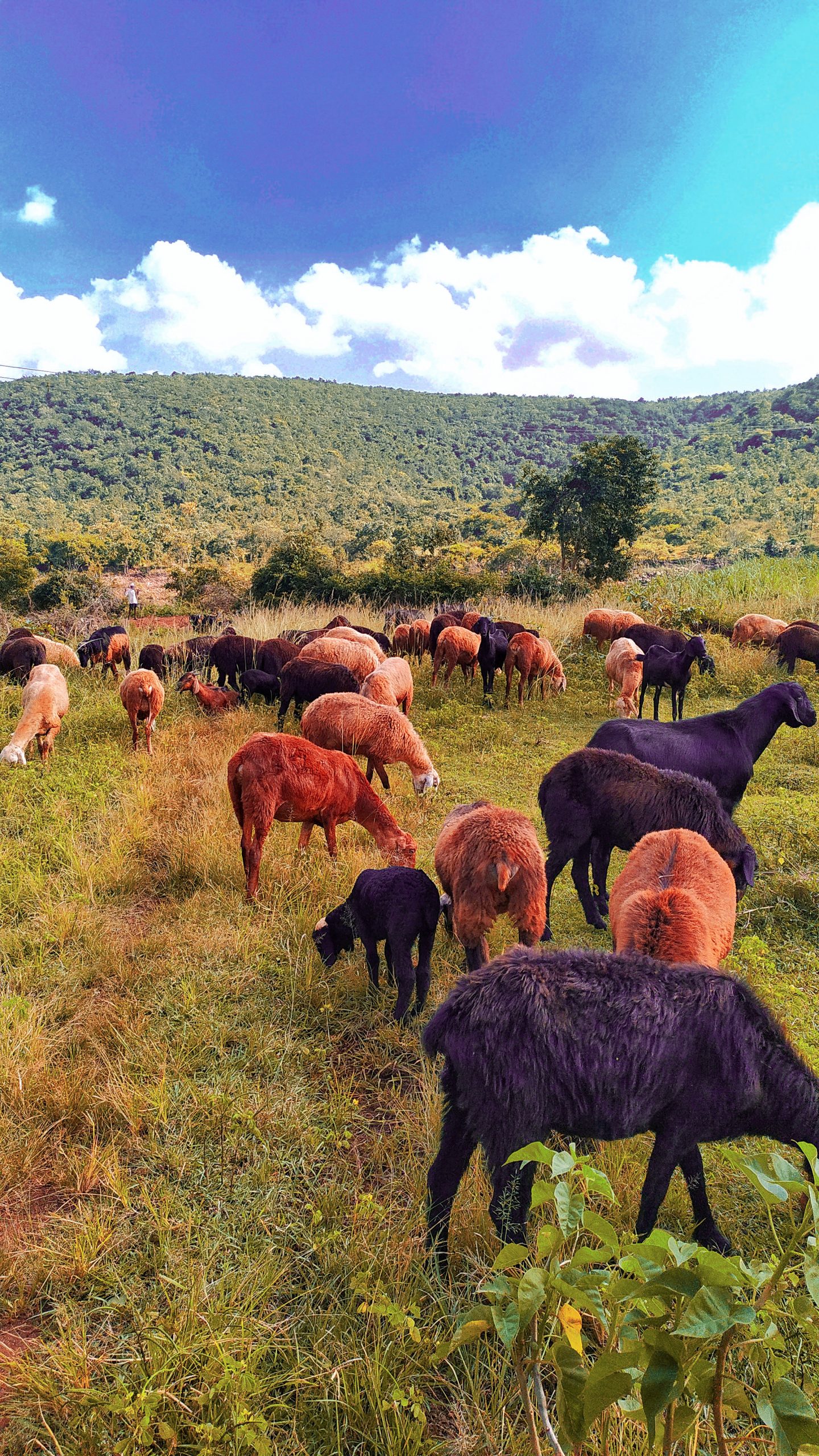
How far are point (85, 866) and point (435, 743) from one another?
5.14m

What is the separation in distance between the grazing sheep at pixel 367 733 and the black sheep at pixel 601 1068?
16.0 feet

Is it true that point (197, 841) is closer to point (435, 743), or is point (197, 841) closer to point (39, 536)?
point (435, 743)

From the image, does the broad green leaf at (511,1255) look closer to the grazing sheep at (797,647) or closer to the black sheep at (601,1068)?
the black sheep at (601,1068)

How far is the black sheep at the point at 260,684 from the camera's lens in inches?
414

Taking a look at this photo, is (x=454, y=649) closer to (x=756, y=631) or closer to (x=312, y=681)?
(x=312, y=681)

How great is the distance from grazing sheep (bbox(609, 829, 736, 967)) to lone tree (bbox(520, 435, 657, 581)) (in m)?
18.0

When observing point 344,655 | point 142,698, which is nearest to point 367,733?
point 142,698

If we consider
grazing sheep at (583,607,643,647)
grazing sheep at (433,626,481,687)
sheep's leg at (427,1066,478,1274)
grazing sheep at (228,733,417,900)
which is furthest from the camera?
grazing sheep at (583,607,643,647)

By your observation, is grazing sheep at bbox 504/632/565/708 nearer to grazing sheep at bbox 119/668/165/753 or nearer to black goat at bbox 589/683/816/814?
black goat at bbox 589/683/816/814

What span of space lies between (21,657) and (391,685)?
6.56 meters

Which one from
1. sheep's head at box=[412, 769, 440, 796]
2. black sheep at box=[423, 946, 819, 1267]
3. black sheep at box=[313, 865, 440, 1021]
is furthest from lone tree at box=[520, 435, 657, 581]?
black sheep at box=[423, 946, 819, 1267]

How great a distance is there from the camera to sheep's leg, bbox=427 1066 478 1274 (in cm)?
238

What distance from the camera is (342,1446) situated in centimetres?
190

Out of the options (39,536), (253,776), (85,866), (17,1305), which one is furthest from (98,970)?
(39,536)
